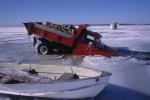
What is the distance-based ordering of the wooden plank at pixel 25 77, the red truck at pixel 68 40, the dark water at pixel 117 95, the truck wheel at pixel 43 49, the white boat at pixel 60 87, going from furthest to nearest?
the truck wheel at pixel 43 49 → the red truck at pixel 68 40 → the wooden plank at pixel 25 77 → the dark water at pixel 117 95 → the white boat at pixel 60 87

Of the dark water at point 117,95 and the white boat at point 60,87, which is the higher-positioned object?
the white boat at point 60,87

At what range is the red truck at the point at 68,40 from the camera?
614 inches

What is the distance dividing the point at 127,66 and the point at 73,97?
214 inches

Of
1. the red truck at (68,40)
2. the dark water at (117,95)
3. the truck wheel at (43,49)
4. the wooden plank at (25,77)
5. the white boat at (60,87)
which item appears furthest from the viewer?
the truck wheel at (43,49)

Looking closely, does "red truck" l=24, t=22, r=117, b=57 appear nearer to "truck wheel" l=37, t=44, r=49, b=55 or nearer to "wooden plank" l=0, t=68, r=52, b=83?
"truck wheel" l=37, t=44, r=49, b=55

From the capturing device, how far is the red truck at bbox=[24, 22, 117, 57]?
15602mm

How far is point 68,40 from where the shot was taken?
639 inches

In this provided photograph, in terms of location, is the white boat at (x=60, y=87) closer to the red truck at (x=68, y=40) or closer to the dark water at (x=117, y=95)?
the dark water at (x=117, y=95)

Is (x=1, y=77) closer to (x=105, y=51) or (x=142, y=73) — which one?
(x=142, y=73)

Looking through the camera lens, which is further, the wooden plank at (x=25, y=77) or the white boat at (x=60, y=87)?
the wooden plank at (x=25, y=77)

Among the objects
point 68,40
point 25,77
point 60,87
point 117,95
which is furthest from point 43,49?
point 60,87

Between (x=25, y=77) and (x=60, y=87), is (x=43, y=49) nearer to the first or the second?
(x=25, y=77)

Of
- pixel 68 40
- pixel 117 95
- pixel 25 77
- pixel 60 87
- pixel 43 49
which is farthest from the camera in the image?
pixel 43 49

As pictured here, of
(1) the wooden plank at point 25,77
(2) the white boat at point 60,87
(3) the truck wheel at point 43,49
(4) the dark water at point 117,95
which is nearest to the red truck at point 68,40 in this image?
(3) the truck wheel at point 43,49
